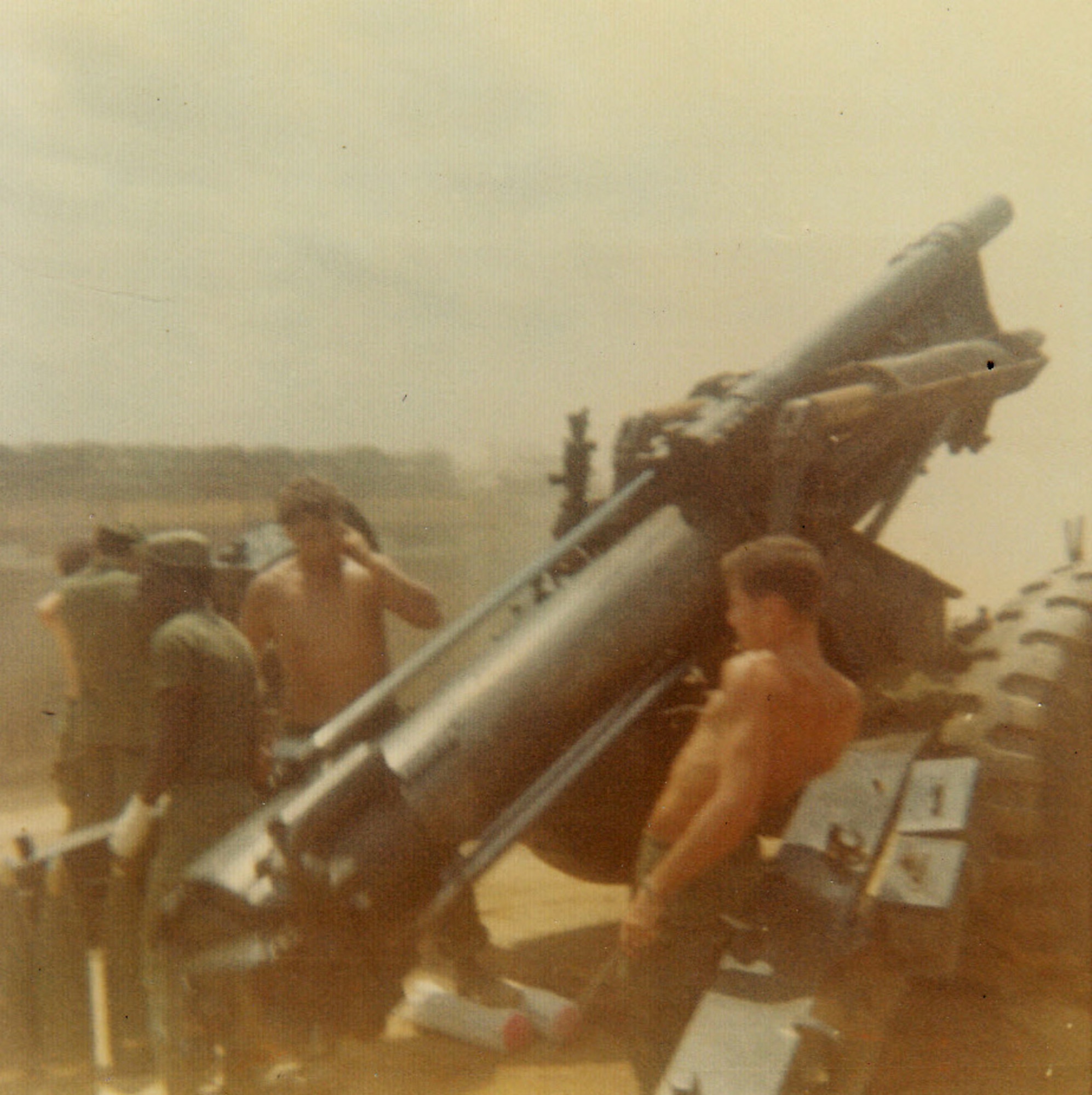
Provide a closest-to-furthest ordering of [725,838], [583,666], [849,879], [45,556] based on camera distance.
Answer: [725,838], [849,879], [583,666], [45,556]

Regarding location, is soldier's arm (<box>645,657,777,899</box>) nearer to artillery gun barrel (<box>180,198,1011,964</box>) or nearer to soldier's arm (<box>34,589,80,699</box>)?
artillery gun barrel (<box>180,198,1011,964</box>)

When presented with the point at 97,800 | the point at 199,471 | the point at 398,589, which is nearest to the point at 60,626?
the point at 97,800

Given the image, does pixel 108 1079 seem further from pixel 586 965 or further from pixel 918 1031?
pixel 918 1031

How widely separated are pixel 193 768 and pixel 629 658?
1441 millimetres

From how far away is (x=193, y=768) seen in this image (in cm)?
352

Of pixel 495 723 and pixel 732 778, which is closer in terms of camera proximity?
pixel 732 778

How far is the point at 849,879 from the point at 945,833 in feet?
1.24

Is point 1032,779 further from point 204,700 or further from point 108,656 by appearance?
point 108,656

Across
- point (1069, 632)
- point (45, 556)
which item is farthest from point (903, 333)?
point (45, 556)

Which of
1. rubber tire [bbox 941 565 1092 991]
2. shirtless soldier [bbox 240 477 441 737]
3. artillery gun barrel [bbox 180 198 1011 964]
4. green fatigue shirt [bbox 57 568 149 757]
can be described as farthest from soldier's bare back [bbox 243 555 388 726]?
rubber tire [bbox 941 565 1092 991]

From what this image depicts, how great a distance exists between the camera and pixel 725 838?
8.82 feet

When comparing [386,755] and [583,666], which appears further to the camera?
[583,666]

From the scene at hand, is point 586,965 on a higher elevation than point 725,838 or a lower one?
lower

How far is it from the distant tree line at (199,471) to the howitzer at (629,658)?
5231 mm
